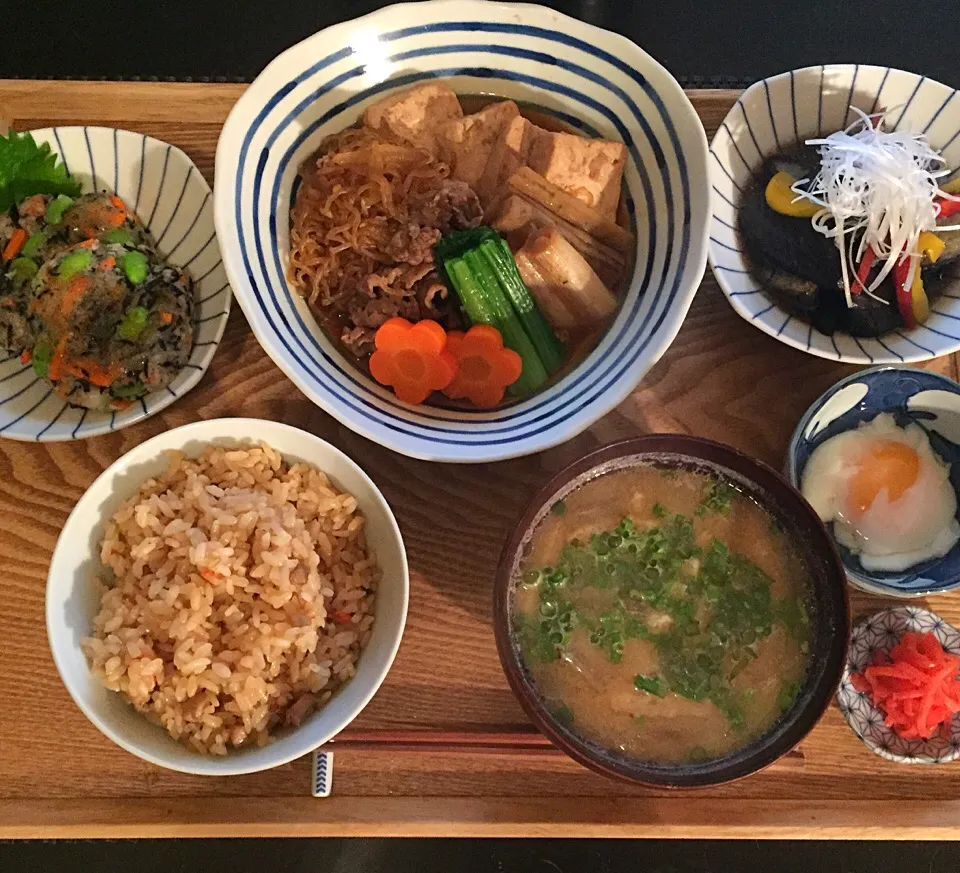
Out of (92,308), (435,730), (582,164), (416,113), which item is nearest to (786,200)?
(582,164)

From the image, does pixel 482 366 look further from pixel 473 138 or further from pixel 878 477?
pixel 878 477

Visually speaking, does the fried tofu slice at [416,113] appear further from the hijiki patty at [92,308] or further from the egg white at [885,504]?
the egg white at [885,504]

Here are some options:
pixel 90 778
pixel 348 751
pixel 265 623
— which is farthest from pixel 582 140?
pixel 90 778

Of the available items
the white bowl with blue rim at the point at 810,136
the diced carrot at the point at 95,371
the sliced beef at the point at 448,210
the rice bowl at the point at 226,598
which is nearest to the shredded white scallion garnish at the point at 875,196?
the white bowl with blue rim at the point at 810,136

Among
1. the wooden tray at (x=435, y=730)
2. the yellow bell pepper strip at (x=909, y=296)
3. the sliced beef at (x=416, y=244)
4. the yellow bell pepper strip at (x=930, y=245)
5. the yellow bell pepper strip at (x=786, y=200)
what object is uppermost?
the yellow bell pepper strip at (x=786, y=200)

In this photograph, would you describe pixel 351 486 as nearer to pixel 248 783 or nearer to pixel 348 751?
pixel 348 751

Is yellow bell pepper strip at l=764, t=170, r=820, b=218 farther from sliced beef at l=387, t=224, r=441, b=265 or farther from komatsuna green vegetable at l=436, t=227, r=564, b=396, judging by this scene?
sliced beef at l=387, t=224, r=441, b=265
